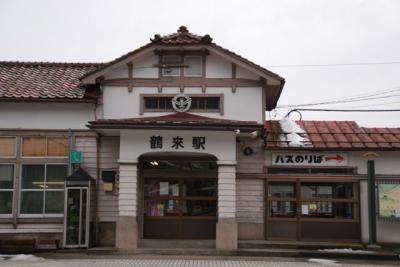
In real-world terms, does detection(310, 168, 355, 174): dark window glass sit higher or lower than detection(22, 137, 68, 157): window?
lower

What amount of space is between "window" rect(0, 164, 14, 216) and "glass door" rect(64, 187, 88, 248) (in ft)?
6.93

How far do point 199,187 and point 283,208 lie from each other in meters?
2.86

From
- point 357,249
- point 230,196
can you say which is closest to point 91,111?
point 230,196

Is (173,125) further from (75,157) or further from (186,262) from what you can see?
(186,262)

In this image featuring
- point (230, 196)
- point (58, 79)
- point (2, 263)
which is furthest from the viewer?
point (58, 79)

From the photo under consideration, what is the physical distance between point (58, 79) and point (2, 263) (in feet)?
23.2

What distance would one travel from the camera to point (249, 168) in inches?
683

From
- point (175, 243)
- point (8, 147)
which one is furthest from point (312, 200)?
point (8, 147)

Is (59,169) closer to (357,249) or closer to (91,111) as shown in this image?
(91,111)

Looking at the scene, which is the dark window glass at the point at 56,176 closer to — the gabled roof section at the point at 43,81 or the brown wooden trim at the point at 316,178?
the gabled roof section at the point at 43,81

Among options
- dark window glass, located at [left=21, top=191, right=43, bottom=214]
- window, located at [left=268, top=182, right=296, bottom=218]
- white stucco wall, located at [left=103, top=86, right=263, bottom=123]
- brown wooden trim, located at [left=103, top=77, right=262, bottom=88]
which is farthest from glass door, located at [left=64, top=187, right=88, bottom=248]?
window, located at [left=268, top=182, right=296, bottom=218]

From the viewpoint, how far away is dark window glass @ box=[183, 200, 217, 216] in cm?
1750

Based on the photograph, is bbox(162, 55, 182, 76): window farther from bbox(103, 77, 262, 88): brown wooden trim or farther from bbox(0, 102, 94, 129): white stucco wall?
bbox(0, 102, 94, 129): white stucco wall

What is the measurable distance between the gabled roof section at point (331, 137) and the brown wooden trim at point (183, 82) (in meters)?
2.16
